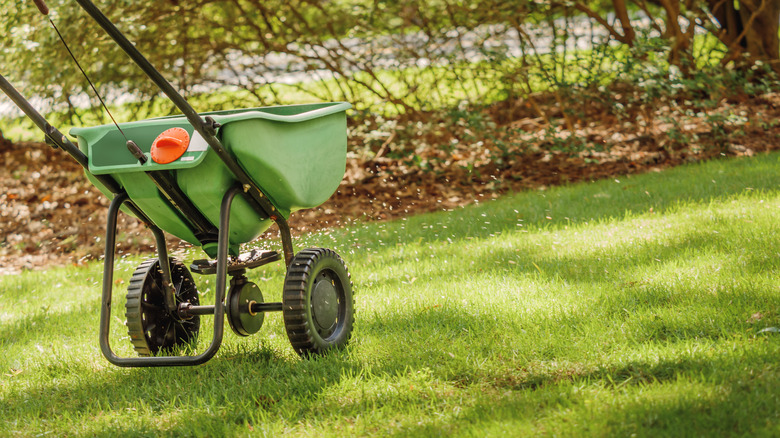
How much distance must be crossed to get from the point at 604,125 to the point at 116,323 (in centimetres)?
530

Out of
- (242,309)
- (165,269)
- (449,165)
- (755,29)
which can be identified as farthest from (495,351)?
(755,29)

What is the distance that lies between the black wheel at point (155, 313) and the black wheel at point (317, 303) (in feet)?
2.04

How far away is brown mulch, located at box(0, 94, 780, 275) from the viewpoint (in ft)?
20.3

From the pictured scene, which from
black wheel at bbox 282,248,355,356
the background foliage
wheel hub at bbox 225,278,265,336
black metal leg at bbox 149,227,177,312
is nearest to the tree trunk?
the background foliage

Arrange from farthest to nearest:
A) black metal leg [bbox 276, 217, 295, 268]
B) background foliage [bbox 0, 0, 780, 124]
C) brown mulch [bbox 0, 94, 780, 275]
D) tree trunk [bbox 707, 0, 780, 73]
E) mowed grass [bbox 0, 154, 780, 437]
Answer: tree trunk [bbox 707, 0, 780, 73], background foliage [bbox 0, 0, 780, 124], brown mulch [bbox 0, 94, 780, 275], black metal leg [bbox 276, 217, 295, 268], mowed grass [bbox 0, 154, 780, 437]

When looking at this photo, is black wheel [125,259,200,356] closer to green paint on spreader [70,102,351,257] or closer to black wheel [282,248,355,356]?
green paint on spreader [70,102,351,257]

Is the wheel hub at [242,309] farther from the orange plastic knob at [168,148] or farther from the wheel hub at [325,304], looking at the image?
the orange plastic knob at [168,148]

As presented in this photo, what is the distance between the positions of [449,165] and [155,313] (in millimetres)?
4173

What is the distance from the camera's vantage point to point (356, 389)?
256 centimetres

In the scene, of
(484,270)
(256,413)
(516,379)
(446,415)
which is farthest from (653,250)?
(256,413)

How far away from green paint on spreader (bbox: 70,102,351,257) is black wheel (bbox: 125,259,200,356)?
24 cm

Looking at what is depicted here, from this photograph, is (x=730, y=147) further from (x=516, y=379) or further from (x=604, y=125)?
(x=516, y=379)

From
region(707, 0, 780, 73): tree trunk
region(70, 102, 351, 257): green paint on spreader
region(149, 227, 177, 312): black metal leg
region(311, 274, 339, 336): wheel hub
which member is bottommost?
region(311, 274, 339, 336): wheel hub

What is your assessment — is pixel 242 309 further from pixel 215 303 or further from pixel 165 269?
pixel 165 269
